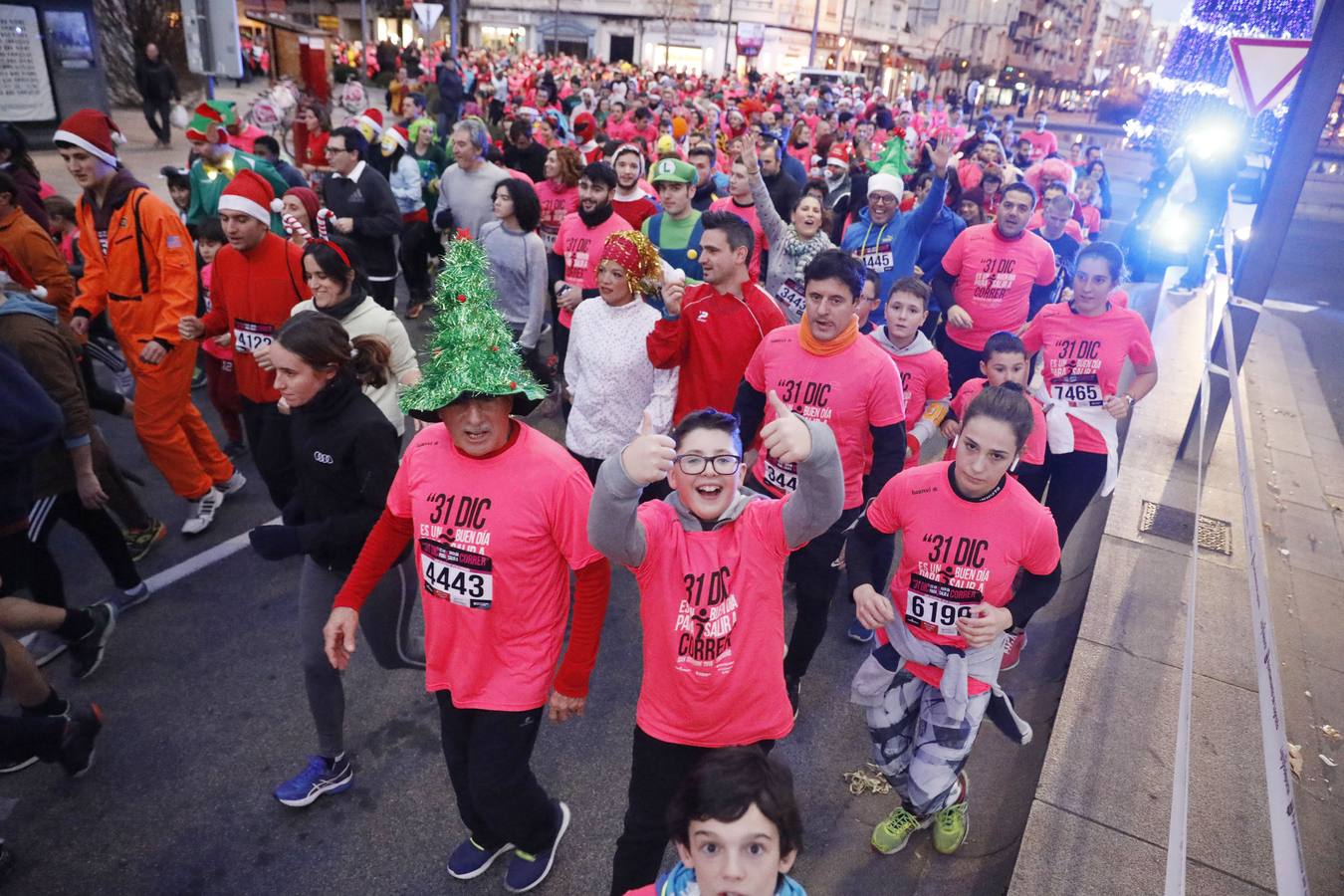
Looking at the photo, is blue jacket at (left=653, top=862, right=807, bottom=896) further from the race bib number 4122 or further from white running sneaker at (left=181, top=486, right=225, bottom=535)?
white running sneaker at (left=181, top=486, right=225, bottom=535)

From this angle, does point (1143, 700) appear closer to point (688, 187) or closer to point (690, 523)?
point (690, 523)

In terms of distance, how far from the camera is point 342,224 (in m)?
6.95

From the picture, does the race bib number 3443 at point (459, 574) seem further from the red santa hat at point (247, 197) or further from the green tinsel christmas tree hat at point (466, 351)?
the red santa hat at point (247, 197)

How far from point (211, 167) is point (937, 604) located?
24.1 ft

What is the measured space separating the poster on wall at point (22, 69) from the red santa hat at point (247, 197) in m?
12.8

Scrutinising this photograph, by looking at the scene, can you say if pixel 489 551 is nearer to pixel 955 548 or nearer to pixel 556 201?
pixel 955 548

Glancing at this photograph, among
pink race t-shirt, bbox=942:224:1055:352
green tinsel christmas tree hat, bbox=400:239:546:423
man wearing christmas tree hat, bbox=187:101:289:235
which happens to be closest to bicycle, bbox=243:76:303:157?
man wearing christmas tree hat, bbox=187:101:289:235

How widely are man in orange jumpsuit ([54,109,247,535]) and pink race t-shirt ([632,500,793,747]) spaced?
3.88 metres

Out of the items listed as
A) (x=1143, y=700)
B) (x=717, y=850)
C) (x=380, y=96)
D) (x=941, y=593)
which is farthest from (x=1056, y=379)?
A: (x=380, y=96)

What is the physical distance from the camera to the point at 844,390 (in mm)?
3809

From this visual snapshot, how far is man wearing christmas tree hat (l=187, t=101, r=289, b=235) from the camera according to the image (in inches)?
291

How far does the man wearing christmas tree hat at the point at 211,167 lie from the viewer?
740cm

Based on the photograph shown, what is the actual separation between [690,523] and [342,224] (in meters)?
5.61

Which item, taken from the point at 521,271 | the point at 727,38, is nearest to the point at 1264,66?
the point at 521,271
